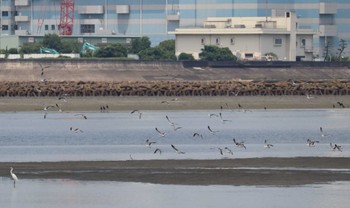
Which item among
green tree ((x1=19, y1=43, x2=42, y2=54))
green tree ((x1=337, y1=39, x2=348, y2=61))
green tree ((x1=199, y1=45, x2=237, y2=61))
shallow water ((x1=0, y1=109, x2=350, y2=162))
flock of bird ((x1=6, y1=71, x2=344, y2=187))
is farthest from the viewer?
green tree ((x1=337, y1=39, x2=348, y2=61))

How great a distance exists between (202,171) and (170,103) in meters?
37.0

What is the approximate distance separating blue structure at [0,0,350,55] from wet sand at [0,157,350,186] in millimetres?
85419

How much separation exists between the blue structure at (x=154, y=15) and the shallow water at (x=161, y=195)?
91.8 metres

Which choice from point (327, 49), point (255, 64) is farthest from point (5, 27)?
point (255, 64)

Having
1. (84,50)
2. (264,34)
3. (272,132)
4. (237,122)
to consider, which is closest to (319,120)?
(237,122)

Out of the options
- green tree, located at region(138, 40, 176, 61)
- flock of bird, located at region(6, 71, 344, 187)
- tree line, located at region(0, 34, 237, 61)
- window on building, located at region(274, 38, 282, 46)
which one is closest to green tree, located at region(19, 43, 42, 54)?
tree line, located at region(0, 34, 237, 61)

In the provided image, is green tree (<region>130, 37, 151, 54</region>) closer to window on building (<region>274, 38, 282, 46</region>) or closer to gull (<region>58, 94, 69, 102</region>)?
window on building (<region>274, 38, 282, 46</region>)

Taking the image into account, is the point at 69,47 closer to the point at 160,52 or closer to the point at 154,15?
the point at 154,15

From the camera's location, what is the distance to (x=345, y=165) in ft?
149

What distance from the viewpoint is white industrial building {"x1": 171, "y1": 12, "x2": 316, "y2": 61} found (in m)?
126

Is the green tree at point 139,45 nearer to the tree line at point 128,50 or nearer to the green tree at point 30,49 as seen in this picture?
the tree line at point 128,50

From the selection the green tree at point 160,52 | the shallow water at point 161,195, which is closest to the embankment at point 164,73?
the green tree at point 160,52

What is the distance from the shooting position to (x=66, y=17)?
14512 centimetres

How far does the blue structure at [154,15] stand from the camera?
13250cm
